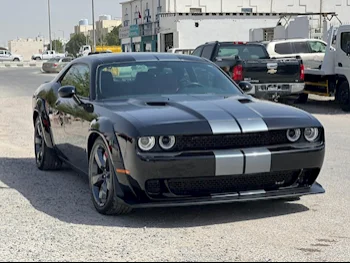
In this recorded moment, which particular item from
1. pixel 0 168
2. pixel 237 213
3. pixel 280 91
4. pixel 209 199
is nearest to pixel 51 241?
pixel 209 199

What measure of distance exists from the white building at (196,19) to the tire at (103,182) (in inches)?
1550

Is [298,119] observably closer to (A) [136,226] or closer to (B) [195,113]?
(B) [195,113]

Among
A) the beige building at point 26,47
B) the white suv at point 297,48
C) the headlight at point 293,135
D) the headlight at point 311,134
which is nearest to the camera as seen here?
the headlight at point 293,135

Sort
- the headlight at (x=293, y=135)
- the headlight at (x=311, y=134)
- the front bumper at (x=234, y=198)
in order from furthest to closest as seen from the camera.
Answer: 1. the headlight at (x=311, y=134)
2. the headlight at (x=293, y=135)
3. the front bumper at (x=234, y=198)

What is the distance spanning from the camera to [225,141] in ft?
16.6

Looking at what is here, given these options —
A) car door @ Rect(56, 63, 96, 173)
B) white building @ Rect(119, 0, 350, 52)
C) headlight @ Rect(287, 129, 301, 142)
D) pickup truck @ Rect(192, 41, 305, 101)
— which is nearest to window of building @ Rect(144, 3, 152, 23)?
white building @ Rect(119, 0, 350, 52)

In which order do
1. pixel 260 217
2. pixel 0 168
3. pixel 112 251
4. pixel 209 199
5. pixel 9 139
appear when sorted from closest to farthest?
1. pixel 112 251
2. pixel 209 199
3. pixel 260 217
4. pixel 0 168
5. pixel 9 139

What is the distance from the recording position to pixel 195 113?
5234 millimetres

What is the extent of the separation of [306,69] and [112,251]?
1372 cm

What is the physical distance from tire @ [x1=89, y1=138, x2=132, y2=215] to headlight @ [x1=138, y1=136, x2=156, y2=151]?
1.59ft

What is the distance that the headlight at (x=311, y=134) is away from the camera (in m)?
5.43

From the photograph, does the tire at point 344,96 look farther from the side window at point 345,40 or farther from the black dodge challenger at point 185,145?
the black dodge challenger at point 185,145

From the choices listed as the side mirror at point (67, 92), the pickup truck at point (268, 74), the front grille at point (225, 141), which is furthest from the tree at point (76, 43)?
the front grille at point (225, 141)

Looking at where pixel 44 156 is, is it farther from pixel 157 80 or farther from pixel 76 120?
pixel 157 80
